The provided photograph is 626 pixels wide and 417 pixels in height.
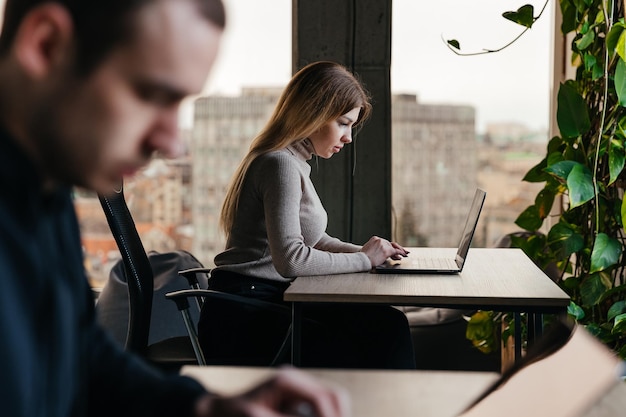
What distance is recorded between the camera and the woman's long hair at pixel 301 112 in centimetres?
288

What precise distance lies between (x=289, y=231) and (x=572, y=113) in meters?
1.39

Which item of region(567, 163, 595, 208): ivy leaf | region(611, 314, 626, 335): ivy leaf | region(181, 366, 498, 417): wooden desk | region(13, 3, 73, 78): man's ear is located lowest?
region(611, 314, 626, 335): ivy leaf

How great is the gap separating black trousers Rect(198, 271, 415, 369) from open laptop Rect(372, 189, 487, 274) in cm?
15

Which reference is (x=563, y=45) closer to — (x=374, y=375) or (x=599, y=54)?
(x=599, y=54)

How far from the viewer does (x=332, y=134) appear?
2975mm

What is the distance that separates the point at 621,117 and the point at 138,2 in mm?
2920

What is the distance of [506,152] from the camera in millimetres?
4844

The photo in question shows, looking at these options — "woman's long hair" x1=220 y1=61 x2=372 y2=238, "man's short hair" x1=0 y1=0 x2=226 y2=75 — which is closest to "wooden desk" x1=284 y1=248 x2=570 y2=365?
"woman's long hair" x1=220 y1=61 x2=372 y2=238

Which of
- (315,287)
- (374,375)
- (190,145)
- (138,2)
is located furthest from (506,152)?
(138,2)

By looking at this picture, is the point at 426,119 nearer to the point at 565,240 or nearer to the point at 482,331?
the point at 482,331

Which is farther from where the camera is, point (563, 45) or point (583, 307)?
point (563, 45)

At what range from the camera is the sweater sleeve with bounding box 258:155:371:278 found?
8.83 feet

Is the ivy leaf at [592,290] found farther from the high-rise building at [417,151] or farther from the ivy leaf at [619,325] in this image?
the high-rise building at [417,151]

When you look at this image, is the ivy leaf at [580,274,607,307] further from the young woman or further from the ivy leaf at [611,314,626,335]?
the young woman
